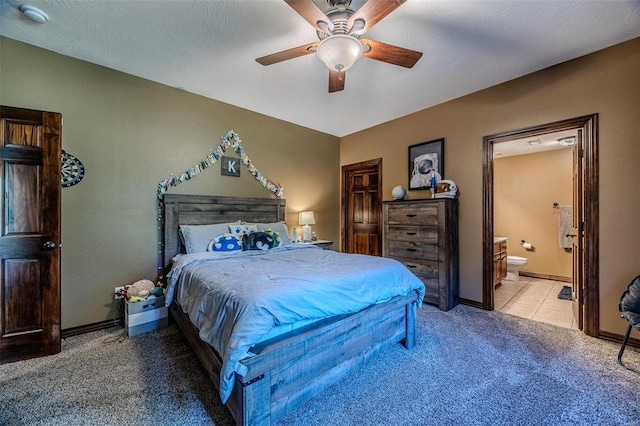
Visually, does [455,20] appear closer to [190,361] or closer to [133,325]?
[190,361]

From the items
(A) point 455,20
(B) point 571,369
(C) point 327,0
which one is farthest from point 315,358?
(A) point 455,20

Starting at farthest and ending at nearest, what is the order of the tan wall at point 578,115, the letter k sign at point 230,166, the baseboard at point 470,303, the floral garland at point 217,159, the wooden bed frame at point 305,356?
the letter k sign at point 230,166, the baseboard at point 470,303, the floral garland at point 217,159, the tan wall at point 578,115, the wooden bed frame at point 305,356

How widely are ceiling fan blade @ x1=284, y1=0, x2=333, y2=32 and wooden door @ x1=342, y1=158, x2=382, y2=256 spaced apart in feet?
9.87

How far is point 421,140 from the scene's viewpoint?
3.94 m

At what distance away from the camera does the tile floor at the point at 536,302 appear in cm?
302

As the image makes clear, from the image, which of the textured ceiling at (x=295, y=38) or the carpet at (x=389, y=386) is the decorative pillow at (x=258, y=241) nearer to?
the carpet at (x=389, y=386)

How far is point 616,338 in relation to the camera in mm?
2402

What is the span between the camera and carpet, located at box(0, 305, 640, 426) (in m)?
1.53

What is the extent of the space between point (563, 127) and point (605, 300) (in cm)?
176

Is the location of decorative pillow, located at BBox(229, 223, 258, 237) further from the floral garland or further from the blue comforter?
the floral garland

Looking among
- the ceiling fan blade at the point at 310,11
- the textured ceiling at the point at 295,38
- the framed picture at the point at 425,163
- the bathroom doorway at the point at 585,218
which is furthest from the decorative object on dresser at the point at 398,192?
the ceiling fan blade at the point at 310,11

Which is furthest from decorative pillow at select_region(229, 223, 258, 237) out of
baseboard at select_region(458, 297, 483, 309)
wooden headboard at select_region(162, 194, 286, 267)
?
baseboard at select_region(458, 297, 483, 309)

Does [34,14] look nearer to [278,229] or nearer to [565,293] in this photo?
[278,229]

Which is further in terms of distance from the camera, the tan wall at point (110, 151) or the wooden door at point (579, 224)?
the wooden door at point (579, 224)
